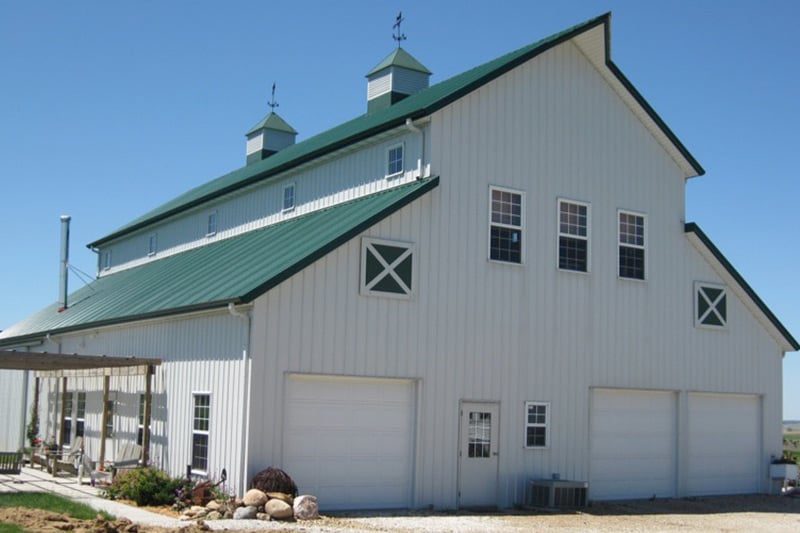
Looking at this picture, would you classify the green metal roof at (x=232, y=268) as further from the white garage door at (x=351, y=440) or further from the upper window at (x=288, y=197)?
the white garage door at (x=351, y=440)

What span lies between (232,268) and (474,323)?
207 inches

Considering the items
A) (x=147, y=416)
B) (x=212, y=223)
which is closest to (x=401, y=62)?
(x=212, y=223)

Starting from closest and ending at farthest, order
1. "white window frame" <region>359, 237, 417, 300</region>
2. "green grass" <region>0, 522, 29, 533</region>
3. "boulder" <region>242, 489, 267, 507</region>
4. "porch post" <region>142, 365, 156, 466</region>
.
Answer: "green grass" <region>0, 522, 29, 533</region> → "boulder" <region>242, 489, 267, 507</region> → "white window frame" <region>359, 237, 417, 300</region> → "porch post" <region>142, 365, 156, 466</region>

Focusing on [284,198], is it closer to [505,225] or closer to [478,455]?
[505,225]

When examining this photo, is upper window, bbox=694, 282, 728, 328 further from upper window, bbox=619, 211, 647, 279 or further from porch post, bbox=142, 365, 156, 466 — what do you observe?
porch post, bbox=142, 365, 156, 466

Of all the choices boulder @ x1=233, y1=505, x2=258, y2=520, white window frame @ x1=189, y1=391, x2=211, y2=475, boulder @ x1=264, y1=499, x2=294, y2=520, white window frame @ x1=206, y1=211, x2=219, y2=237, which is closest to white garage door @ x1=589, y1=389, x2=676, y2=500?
boulder @ x1=264, y1=499, x2=294, y2=520

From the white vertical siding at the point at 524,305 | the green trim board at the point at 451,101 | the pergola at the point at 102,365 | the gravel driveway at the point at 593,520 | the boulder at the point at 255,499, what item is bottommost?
the gravel driveway at the point at 593,520

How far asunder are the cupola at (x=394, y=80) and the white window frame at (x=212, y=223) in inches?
219

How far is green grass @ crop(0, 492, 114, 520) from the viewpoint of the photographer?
16.2 meters

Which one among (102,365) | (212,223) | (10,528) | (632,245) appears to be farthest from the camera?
(212,223)

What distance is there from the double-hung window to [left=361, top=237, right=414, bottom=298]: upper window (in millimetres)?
3748

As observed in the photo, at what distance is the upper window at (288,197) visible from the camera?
84.6 feet

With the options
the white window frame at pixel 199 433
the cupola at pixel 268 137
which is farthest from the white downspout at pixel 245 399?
the cupola at pixel 268 137

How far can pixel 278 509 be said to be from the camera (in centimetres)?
1666
